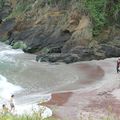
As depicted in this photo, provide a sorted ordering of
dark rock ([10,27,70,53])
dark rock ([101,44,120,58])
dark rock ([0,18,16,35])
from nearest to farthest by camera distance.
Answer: dark rock ([101,44,120,58]) → dark rock ([10,27,70,53]) → dark rock ([0,18,16,35])

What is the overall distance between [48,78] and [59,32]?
13.0 meters

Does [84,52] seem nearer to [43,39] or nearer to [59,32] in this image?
[59,32]

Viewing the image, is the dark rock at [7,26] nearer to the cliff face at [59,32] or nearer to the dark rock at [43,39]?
the cliff face at [59,32]

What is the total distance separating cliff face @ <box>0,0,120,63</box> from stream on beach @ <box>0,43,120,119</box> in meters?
1.80

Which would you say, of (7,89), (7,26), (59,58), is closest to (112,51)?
(59,58)

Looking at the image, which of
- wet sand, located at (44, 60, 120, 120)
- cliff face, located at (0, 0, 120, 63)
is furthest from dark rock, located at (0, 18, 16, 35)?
wet sand, located at (44, 60, 120, 120)

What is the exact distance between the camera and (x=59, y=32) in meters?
38.8

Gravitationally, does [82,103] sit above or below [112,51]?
above

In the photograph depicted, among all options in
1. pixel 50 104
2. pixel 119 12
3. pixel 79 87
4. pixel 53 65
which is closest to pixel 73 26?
pixel 119 12

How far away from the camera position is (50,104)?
18.9 m

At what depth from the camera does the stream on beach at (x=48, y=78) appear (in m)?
21.5

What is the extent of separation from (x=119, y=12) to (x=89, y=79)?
1294 centimetres

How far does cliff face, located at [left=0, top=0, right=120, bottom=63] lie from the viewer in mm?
33688

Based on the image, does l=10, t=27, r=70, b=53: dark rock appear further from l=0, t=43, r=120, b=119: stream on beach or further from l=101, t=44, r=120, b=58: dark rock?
l=101, t=44, r=120, b=58: dark rock
